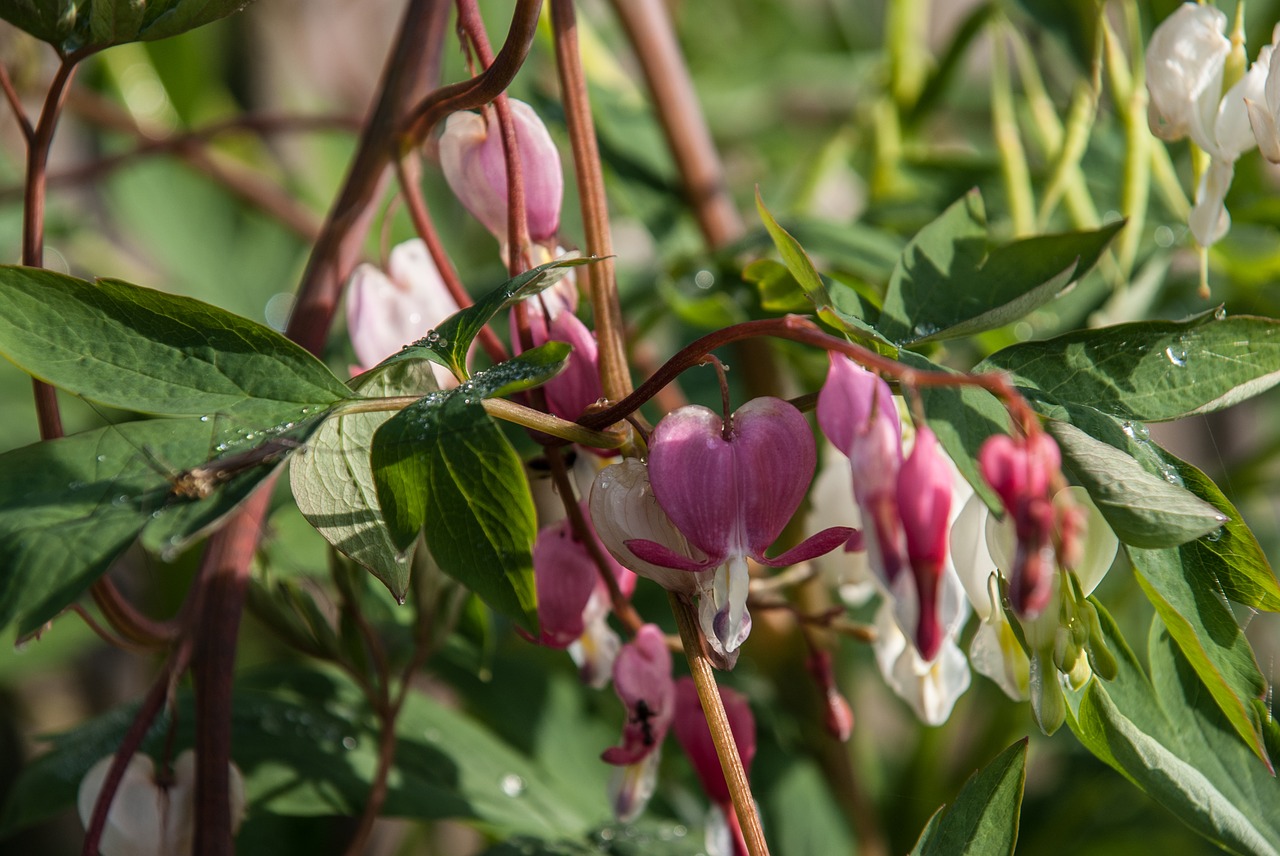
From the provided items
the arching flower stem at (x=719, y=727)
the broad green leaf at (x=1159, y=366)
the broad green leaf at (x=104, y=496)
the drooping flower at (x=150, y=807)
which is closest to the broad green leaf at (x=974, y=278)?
the broad green leaf at (x=1159, y=366)

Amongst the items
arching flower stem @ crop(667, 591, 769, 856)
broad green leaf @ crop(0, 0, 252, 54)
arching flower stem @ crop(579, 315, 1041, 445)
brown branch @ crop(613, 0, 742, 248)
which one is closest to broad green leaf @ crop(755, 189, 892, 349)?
arching flower stem @ crop(579, 315, 1041, 445)

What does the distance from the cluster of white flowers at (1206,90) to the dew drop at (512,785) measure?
0.51 meters

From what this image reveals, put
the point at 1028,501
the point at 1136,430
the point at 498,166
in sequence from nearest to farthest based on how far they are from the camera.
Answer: the point at 1028,501 → the point at 1136,430 → the point at 498,166

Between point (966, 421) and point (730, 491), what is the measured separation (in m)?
0.08

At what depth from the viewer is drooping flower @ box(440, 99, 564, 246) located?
18.7 inches

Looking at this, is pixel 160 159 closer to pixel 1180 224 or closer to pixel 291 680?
pixel 291 680

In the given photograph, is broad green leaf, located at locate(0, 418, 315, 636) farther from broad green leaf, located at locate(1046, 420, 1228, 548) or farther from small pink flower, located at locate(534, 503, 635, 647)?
broad green leaf, located at locate(1046, 420, 1228, 548)

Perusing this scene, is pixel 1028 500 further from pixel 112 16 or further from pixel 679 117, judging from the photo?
pixel 679 117

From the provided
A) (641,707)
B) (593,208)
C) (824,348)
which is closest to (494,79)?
(593,208)

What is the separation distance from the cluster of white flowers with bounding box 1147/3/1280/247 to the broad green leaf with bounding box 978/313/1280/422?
0.39 feet

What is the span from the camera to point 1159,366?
1.27 ft

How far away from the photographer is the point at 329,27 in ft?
6.03

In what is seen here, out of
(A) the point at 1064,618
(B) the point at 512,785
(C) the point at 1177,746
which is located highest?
(A) the point at 1064,618

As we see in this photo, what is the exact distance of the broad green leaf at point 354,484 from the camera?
0.38 meters
